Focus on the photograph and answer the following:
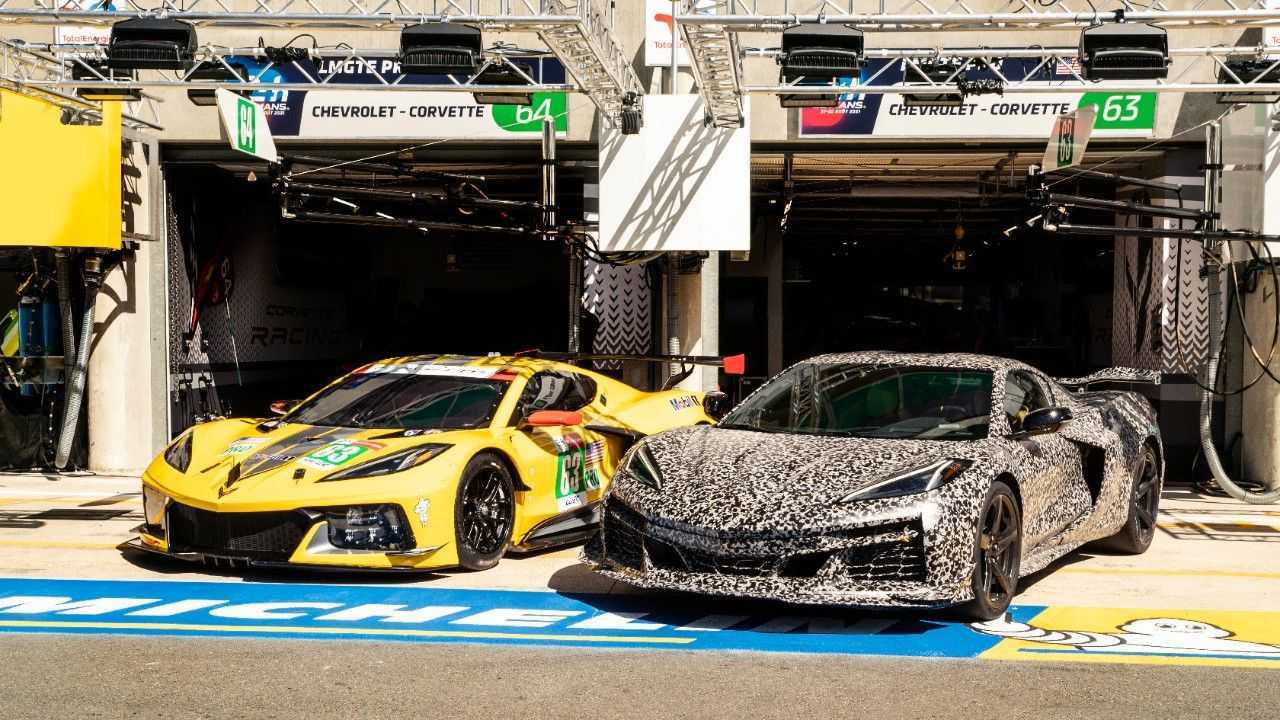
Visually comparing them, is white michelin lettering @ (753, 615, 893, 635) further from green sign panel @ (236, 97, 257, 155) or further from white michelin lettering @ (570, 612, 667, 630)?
green sign panel @ (236, 97, 257, 155)

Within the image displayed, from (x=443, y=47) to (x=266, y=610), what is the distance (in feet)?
15.9

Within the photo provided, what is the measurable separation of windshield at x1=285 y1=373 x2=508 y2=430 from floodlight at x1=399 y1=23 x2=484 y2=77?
2422mm

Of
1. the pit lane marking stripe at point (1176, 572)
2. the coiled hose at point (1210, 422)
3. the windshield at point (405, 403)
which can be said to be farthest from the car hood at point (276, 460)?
the coiled hose at point (1210, 422)

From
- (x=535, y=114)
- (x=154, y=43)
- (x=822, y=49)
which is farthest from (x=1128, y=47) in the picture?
(x=154, y=43)

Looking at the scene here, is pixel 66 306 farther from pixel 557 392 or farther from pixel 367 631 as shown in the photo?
pixel 367 631

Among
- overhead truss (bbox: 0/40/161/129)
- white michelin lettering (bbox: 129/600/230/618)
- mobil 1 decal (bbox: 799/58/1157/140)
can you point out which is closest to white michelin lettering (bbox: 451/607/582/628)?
white michelin lettering (bbox: 129/600/230/618)

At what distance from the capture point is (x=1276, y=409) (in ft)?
41.9

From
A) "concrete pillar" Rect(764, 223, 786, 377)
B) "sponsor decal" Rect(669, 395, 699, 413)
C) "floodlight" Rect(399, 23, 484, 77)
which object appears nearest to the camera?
"floodlight" Rect(399, 23, 484, 77)

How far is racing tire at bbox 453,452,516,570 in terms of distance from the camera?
7.38 metres

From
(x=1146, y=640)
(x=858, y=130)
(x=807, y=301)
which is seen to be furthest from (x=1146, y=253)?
(x=807, y=301)

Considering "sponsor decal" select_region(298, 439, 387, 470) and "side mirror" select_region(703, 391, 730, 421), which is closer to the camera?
"sponsor decal" select_region(298, 439, 387, 470)

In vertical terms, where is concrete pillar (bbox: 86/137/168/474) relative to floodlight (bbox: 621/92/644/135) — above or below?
below

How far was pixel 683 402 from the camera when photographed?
10.2 m

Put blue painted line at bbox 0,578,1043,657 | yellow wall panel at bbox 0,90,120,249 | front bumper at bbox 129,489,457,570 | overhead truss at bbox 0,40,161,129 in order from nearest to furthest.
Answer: blue painted line at bbox 0,578,1043,657, front bumper at bbox 129,489,457,570, overhead truss at bbox 0,40,161,129, yellow wall panel at bbox 0,90,120,249
